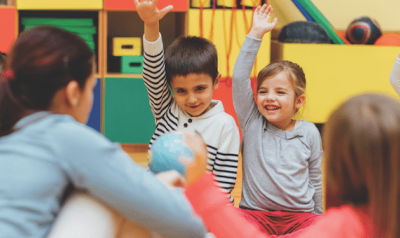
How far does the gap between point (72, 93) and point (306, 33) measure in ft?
6.84

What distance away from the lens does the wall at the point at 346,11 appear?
310 cm

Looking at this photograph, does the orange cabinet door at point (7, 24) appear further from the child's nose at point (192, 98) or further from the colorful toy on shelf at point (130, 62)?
the child's nose at point (192, 98)

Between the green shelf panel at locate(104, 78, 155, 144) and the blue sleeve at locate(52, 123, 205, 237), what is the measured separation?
1.90 m

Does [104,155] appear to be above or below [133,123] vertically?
above

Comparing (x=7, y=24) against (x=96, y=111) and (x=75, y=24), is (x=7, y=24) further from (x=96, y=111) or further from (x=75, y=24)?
(x=96, y=111)

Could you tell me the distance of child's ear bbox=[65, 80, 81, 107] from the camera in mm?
780

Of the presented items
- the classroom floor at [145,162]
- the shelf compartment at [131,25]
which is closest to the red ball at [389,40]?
the classroom floor at [145,162]

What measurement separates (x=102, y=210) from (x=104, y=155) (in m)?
0.12

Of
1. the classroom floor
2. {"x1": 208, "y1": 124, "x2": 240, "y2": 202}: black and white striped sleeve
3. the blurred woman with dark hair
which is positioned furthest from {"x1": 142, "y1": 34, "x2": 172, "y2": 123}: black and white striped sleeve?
the classroom floor

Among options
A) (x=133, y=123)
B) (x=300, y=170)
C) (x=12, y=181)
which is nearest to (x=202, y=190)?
(x=12, y=181)

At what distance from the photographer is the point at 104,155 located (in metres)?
0.74

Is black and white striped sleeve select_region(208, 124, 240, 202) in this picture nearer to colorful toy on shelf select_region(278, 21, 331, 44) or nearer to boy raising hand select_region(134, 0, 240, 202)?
boy raising hand select_region(134, 0, 240, 202)

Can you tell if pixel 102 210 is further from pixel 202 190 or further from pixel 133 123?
pixel 133 123

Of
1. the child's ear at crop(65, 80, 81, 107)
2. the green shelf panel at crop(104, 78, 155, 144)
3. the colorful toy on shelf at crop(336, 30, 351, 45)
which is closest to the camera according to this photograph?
the child's ear at crop(65, 80, 81, 107)
